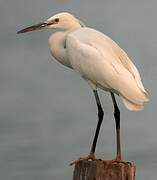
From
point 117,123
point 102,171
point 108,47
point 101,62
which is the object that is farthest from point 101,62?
point 102,171

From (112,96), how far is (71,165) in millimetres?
2175

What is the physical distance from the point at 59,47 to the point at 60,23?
0.46 meters

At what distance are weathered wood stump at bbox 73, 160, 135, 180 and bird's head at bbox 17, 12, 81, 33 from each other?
3935 millimetres

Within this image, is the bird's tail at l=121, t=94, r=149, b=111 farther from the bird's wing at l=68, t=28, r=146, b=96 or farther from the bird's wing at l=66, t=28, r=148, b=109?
the bird's wing at l=68, t=28, r=146, b=96

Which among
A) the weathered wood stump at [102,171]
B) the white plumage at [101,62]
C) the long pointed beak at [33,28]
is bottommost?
the weathered wood stump at [102,171]

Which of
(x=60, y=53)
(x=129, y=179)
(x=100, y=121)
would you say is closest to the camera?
(x=129, y=179)

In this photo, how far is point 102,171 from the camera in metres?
5.29

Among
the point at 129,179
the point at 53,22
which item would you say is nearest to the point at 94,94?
the point at 53,22

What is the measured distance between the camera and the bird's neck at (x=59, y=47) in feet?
28.8

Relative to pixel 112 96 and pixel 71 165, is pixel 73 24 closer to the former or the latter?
pixel 112 96

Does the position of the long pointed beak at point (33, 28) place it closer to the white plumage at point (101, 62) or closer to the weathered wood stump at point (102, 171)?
the white plumage at point (101, 62)

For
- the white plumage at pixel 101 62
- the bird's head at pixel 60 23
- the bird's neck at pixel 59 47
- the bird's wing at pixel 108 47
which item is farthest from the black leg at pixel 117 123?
the bird's head at pixel 60 23

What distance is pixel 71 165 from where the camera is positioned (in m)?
6.34

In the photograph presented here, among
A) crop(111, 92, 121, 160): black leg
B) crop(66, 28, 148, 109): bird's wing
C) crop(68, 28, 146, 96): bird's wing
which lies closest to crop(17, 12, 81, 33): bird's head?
crop(66, 28, 148, 109): bird's wing
